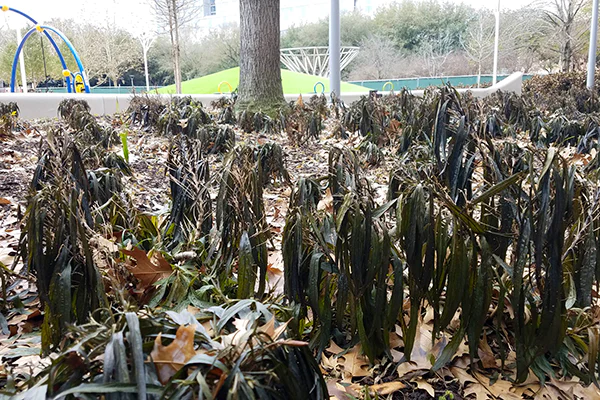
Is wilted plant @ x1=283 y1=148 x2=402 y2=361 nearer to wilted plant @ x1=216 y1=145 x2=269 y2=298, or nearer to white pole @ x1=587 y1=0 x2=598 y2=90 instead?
wilted plant @ x1=216 y1=145 x2=269 y2=298

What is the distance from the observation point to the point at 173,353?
0.96m

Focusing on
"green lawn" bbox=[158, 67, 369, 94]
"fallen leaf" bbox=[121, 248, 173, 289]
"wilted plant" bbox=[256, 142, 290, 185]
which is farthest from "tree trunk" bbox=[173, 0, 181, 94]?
"fallen leaf" bbox=[121, 248, 173, 289]

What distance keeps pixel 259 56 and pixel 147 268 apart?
639 cm

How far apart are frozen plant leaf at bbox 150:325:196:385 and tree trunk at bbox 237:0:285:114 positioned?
6806 mm

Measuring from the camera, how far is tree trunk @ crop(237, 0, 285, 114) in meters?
7.66

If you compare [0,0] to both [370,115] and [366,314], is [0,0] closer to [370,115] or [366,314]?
[370,115]

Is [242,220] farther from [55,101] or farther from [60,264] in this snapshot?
[55,101]

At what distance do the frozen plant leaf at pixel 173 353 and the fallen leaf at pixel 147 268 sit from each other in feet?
2.88

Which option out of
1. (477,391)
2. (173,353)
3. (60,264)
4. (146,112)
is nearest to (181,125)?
(146,112)

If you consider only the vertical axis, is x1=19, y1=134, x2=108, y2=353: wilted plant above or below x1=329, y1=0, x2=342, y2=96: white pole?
below

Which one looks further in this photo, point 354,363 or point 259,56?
point 259,56

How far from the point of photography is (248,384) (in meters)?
0.91

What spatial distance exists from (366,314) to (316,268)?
23 centimetres

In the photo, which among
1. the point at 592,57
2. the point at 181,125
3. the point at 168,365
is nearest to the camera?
the point at 168,365
